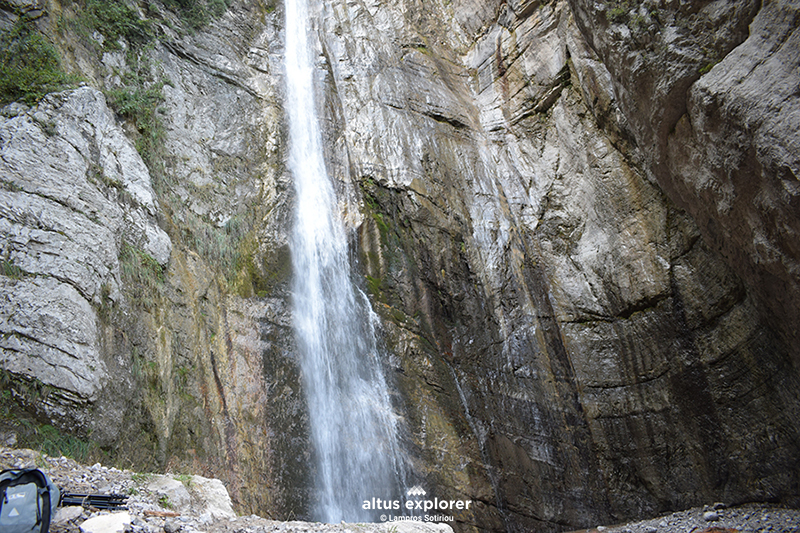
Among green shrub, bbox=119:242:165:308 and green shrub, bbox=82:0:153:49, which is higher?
green shrub, bbox=82:0:153:49

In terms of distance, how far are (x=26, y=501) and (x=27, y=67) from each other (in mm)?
6565

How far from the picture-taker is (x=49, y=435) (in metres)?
4.47

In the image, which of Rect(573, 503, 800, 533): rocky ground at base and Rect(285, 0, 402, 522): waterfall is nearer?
Rect(573, 503, 800, 533): rocky ground at base

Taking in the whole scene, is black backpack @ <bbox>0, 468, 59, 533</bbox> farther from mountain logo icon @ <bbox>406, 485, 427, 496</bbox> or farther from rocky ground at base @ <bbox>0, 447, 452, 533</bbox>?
mountain logo icon @ <bbox>406, 485, 427, 496</bbox>

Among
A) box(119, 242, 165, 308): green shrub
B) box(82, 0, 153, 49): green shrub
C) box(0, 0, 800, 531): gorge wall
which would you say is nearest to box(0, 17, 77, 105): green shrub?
box(0, 0, 800, 531): gorge wall

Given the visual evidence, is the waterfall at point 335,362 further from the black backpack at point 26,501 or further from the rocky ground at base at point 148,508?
the black backpack at point 26,501

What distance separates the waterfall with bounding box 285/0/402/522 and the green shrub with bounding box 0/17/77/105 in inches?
174

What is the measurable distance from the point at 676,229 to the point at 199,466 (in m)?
8.56

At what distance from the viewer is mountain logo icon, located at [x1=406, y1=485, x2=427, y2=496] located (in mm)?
7555

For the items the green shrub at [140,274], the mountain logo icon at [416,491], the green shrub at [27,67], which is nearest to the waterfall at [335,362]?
the mountain logo icon at [416,491]

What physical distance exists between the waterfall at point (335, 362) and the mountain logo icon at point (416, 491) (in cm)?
22

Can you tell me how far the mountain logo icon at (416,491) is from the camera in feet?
24.8

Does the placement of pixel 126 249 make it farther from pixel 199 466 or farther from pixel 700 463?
pixel 700 463

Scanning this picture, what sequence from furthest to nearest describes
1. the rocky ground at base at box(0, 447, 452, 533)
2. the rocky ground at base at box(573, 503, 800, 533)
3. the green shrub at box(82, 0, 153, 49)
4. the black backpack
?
the green shrub at box(82, 0, 153, 49) < the rocky ground at base at box(573, 503, 800, 533) < the rocky ground at base at box(0, 447, 452, 533) < the black backpack
